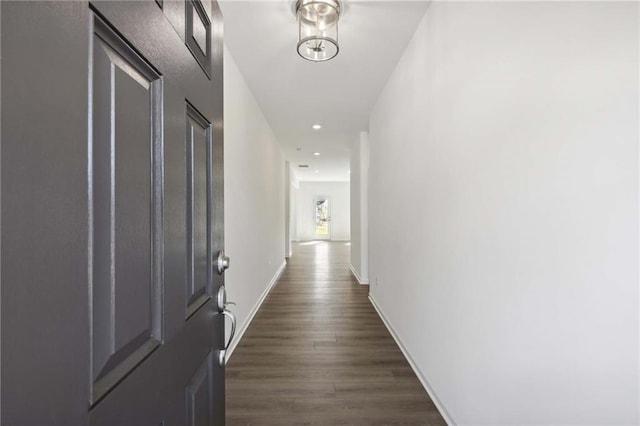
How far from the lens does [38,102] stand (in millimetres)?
339

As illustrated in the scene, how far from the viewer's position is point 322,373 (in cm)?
225

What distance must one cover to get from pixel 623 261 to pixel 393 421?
1.47m

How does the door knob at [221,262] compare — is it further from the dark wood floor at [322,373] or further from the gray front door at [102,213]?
the dark wood floor at [322,373]

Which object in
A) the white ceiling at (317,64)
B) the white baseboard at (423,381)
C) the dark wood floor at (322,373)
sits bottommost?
the dark wood floor at (322,373)

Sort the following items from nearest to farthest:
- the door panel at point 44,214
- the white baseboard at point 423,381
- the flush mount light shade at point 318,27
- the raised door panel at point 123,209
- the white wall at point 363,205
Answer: the door panel at point 44,214
the raised door panel at point 123,209
the white baseboard at point 423,381
the flush mount light shade at point 318,27
the white wall at point 363,205

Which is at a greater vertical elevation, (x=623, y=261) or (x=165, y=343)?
(x=623, y=261)

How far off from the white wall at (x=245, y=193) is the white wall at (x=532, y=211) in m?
1.56

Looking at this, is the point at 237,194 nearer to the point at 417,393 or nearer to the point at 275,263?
the point at 417,393

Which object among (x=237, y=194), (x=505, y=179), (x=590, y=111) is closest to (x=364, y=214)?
(x=237, y=194)

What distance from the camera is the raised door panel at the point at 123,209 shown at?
457 mm

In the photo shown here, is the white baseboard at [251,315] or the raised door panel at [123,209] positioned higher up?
the raised door panel at [123,209]

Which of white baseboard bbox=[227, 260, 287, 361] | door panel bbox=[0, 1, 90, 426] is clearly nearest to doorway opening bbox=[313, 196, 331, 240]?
white baseboard bbox=[227, 260, 287, 361]

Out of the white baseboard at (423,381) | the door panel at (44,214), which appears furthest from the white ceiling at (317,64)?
the white baseboard at (423,381)

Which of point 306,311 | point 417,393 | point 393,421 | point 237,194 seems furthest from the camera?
point 306,311
